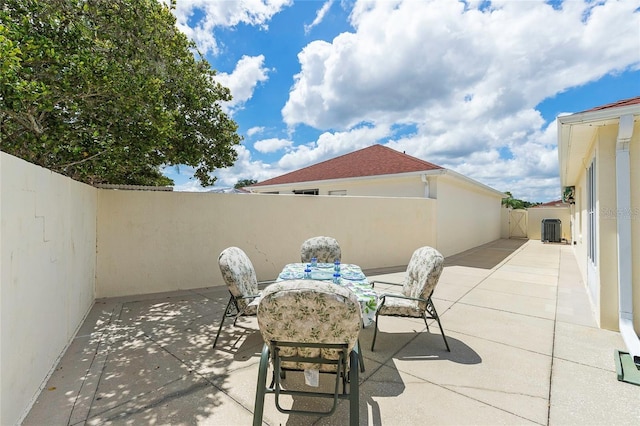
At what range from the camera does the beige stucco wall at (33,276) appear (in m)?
2.09

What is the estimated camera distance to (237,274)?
3596 millimetres

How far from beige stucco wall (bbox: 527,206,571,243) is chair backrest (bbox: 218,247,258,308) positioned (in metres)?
21.1

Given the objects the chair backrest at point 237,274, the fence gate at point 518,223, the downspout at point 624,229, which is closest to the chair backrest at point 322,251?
the chair backrest at point 237,274

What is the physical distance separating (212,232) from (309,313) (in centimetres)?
543

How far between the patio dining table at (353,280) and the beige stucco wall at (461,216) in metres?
7.09

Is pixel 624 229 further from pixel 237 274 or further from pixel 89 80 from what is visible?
pixel 89 80

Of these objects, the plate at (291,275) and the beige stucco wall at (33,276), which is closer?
the beige stucco wall at (33,276)

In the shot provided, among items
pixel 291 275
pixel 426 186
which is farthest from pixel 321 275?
pixel 426 186

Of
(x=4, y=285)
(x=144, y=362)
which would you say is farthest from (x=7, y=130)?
(x=144, y=362)

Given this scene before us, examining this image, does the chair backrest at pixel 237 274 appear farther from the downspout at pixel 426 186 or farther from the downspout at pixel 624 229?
the downspout at pixel 426 186

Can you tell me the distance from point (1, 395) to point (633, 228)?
686 cm

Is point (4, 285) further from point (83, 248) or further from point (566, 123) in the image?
point (566, 123)

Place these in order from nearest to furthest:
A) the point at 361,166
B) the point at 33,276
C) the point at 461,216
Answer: the point at 33,276
the point at 461,216
the point at 361,166

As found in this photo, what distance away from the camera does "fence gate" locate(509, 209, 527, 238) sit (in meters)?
20.5
